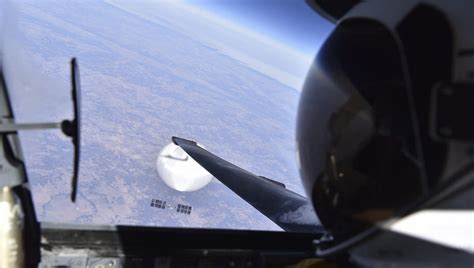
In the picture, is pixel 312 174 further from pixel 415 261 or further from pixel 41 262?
pixel 41 262

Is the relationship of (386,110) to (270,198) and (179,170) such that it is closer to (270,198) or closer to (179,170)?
(270,198)

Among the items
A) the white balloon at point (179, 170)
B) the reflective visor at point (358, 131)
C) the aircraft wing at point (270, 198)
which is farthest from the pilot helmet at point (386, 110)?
the white balloon at point (179, 170)

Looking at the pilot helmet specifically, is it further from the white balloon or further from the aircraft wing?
the white balloon

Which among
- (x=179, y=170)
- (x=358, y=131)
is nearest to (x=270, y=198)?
(x=179, y=170)

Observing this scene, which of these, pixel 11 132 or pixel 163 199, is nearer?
pixel 11 132

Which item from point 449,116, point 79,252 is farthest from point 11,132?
point 449,116

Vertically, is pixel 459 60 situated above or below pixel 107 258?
above
